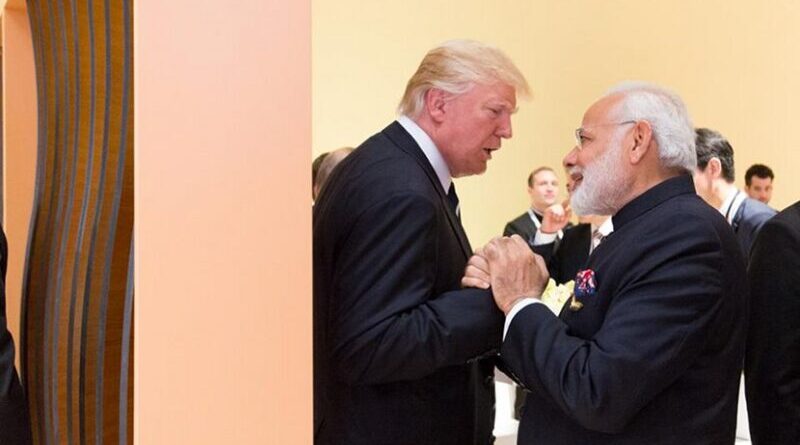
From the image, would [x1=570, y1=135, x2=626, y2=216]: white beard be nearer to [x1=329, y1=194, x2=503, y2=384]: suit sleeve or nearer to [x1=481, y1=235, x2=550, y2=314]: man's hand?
[x1=481, y1=235, x2=550, y2=314]: man's hand

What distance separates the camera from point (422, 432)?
2.29 m

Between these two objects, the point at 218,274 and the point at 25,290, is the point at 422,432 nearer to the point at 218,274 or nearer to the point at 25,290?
the point at 25,290

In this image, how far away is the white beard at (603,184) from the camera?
2160 mm

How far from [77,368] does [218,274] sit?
0.59m

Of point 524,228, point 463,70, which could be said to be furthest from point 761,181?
point 463,70

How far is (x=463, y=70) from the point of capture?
2.45m

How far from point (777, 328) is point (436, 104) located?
92cm

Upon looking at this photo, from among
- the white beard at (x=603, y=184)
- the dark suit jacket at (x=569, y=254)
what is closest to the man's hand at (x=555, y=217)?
the dark suit jacket at (x=569, y=254)

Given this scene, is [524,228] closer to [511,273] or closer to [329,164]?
[329,164]

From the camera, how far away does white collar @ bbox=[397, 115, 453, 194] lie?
2432 millimetres

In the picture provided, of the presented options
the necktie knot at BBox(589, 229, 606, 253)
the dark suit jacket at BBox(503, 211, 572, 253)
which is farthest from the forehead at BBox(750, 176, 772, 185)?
the necktie knot at BBox(589, 229, 606, 253)

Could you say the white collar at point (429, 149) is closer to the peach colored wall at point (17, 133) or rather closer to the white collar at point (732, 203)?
the peach colored wall at point (17, 133)

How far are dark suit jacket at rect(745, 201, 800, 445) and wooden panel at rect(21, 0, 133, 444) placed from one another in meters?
1.46

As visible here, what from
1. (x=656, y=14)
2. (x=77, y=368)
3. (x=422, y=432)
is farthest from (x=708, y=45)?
(x=77, y=368)
